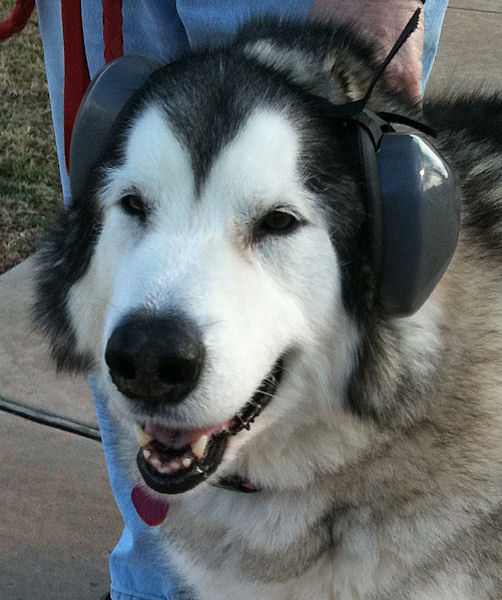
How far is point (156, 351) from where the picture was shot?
1636 mm

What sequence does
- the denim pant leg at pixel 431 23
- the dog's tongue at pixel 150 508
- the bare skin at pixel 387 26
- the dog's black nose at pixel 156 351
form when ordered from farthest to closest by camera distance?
the denim pant leg at pixel 431 23
the dog's tongue at pixel 150 508
the bare skin at pixel 387 26
the dog's black nose at pixel 156 351

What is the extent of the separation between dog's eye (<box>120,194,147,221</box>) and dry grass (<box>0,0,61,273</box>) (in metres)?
2.78

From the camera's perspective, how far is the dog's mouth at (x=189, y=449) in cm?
186

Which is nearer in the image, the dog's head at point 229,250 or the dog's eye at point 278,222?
the dog's head at point 229,250

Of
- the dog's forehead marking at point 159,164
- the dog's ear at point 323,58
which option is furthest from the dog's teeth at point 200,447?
the dog's ear at point 323,58

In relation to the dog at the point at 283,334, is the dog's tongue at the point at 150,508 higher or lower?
lower

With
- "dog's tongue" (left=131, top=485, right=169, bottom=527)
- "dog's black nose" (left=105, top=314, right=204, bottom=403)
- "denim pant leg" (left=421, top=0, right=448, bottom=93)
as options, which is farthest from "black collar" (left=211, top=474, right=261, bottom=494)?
"denim pant leg" (left=421, top=0, right=448, bottom=93)

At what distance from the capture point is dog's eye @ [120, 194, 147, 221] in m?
1.85

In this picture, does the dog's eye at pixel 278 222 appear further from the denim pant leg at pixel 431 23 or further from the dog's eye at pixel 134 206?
the denim pant leg at pixel 431 23

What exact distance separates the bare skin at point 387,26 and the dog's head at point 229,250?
0.10 meters

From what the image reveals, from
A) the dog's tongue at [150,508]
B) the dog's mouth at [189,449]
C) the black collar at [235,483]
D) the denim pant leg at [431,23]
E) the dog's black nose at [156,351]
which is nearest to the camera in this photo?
the dog's black nose at [156,351]

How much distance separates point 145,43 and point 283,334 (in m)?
1.13

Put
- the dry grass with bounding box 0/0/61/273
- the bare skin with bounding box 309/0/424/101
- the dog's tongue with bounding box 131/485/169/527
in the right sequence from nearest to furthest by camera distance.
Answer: the bare skin with bounding box 309/0/424/101, the dog's tongue with bounding box 131/485/169/527, the dry grass with bounding box 0/0/61/273

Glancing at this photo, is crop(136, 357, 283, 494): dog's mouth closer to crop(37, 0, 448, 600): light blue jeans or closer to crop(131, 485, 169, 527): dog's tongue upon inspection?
crop(131, 485, 169, 527): dog's tongue
